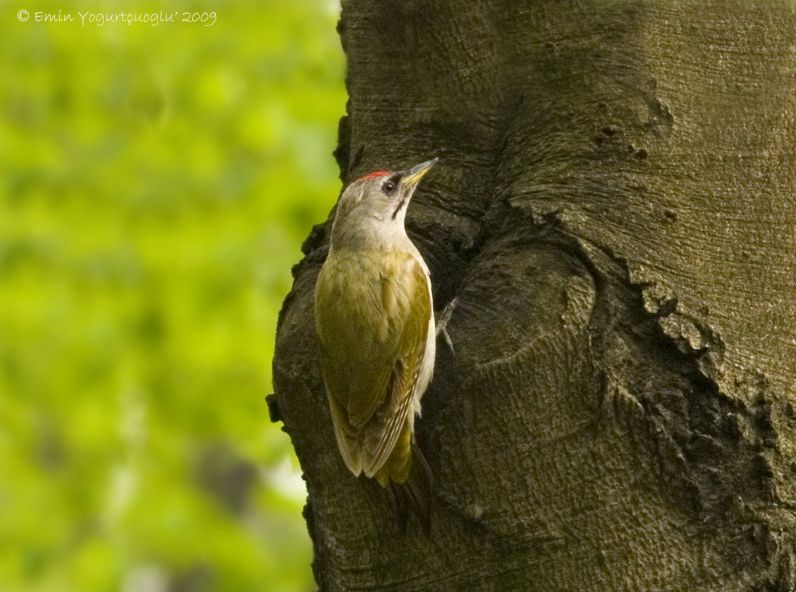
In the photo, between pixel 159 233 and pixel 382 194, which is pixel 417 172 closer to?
pixel 382 194

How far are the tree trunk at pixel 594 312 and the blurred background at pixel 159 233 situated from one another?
13.7ft

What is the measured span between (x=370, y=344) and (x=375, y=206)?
56 cm

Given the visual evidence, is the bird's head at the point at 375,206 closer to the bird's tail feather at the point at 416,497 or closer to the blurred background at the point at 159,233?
the bird's tail feather at the point at 416,497

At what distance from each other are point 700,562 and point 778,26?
1.58 metres

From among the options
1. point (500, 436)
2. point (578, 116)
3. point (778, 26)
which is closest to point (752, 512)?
point (500, 436)

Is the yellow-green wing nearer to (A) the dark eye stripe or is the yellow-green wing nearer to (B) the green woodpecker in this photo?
(B) the green woodpecker

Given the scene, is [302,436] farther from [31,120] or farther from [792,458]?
[31,120]

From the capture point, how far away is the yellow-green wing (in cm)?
319

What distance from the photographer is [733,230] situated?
10.1 feet

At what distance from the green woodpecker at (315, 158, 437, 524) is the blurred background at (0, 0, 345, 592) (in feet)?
11.3

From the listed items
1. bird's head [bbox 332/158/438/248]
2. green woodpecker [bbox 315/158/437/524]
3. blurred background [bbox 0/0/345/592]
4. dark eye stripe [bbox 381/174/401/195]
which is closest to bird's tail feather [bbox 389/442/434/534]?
green woodpecker [bbox 315/158/437/524]

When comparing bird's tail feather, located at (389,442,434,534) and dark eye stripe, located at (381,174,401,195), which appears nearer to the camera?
bird's tail feather, located at (389,442,434,534)

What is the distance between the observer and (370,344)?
3.81m

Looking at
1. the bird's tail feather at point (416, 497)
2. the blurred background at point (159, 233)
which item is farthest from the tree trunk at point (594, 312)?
the blurred background at point (159, 233)
